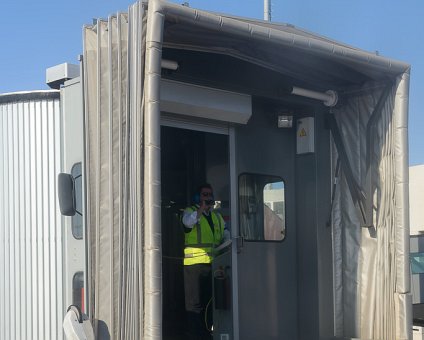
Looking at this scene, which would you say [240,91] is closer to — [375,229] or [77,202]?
[375,229]

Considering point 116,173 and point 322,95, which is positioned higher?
point 322,95

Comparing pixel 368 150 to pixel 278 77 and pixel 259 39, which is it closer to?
pixel 278 77

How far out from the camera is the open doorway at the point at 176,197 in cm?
659

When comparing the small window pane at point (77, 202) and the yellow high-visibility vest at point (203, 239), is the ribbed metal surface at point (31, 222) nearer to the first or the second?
the small window pane at point (77, 202)

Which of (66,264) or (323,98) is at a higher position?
(323,98)

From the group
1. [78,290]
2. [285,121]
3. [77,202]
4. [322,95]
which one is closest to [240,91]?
[285,121]

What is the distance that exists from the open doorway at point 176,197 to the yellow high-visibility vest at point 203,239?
1.98 feet

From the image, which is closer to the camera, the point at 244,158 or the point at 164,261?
the point at 244,158

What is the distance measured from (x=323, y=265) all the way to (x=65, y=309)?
92.6 inches

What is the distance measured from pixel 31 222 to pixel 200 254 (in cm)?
159

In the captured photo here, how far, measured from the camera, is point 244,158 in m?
6.13

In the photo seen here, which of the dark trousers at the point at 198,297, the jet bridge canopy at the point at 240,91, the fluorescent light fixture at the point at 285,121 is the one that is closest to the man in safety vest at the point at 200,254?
the dark trousers at the point at 198,297

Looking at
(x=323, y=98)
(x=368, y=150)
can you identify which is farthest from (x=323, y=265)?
(x=323, y=98)

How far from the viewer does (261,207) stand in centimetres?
630
